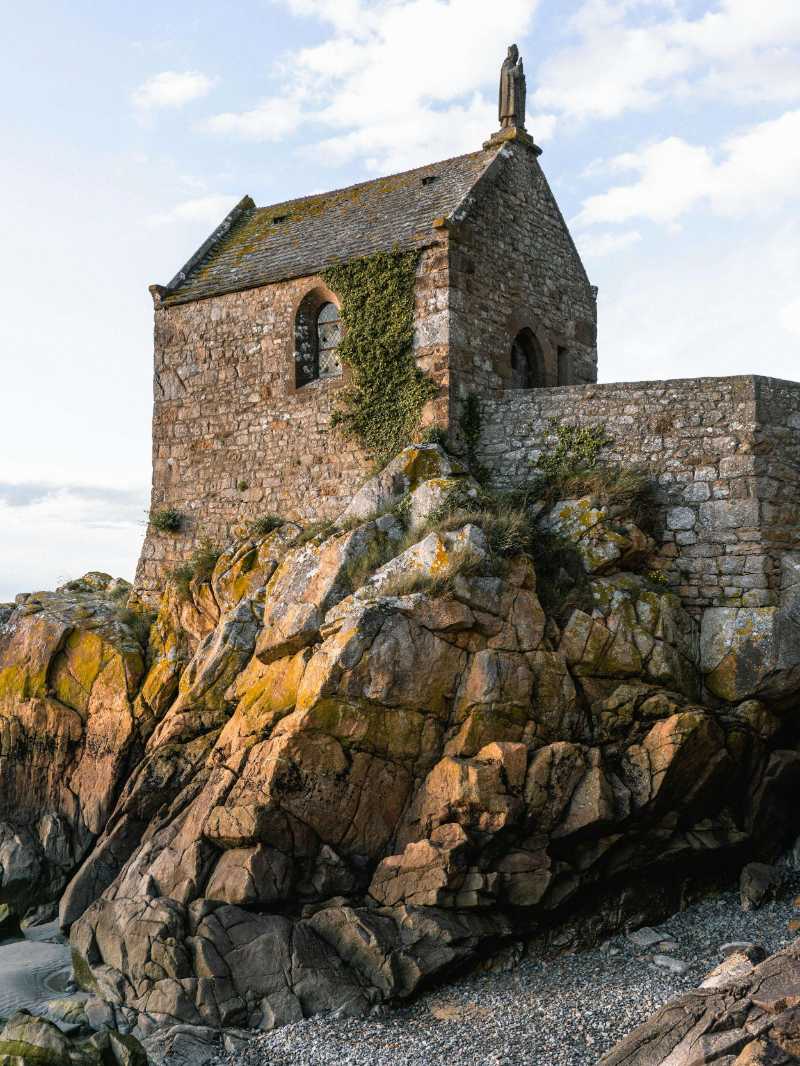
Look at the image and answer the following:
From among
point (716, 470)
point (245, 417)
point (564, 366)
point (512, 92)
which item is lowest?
point (716, 470)

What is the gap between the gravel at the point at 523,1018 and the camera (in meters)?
12.0

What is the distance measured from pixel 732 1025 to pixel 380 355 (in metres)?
12.3

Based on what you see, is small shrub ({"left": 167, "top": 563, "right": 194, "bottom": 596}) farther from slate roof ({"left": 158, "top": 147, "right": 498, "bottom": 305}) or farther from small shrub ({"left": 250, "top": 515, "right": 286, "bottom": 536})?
slate roof ({"left": 158, "top": 147, "right": 498, "bottom": 305})

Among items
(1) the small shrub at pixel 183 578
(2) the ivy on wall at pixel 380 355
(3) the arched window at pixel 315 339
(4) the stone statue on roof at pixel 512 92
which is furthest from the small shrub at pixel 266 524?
(4) the stone statue on roof at pixel 512 92

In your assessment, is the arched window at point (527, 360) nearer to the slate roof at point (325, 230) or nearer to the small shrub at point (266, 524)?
the slate roof at point (325, 230)

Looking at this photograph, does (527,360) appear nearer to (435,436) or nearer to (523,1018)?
(435,436)

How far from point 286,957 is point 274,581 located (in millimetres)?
6218

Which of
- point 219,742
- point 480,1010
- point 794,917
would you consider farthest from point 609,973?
point 219,742

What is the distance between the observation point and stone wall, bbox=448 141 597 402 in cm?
1877

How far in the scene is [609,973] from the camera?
13727 mm

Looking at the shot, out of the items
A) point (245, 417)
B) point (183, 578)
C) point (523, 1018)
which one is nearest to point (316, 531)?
point (183, 578)

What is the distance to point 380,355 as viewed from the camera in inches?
752

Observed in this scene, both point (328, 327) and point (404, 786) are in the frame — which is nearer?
point (404, 786)

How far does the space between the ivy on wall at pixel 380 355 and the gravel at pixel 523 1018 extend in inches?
347
